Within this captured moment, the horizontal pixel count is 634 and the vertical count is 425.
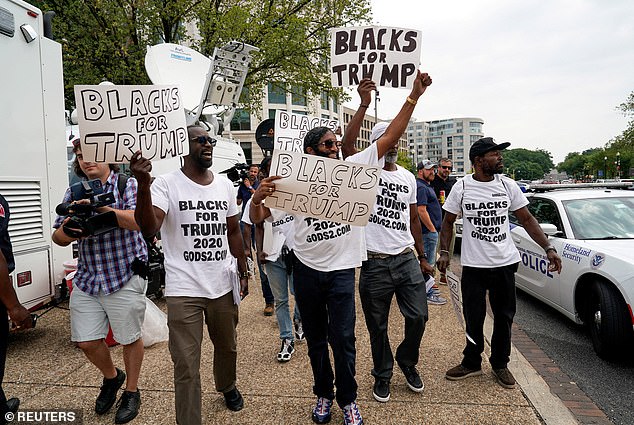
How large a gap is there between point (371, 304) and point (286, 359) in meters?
1.22

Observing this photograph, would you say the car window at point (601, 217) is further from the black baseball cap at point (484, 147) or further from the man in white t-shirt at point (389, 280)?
the man in white t-shirt at point (389, 280)

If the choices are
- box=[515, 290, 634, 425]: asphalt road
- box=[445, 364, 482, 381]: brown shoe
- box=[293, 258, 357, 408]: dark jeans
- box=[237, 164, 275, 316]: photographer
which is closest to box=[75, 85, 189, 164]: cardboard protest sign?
box=[293, 258, 357, 408]: dark jeans

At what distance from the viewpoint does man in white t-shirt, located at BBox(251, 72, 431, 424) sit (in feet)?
9.53

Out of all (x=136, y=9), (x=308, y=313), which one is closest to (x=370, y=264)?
(x=308, y=313)

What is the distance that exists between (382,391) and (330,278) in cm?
108

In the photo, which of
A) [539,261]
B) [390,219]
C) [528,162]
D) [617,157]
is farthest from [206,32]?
[528,162]

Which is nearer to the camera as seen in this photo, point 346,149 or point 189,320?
point 189,320

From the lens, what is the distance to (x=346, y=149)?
10.7ft

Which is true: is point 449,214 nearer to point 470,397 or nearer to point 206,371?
point 470,397

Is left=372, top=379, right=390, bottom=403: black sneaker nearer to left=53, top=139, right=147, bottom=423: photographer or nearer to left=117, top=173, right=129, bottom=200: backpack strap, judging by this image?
left=53, top=139, right=147, bottom=423: photographer

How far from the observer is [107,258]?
3.04 metres

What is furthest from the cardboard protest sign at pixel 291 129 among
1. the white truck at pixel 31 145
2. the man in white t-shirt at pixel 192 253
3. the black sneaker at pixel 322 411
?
the black sneaker at pixel 322 411

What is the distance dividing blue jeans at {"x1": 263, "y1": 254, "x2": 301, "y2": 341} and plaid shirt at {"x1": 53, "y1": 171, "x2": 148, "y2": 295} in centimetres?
155

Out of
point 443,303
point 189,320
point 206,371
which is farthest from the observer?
point 443,303
